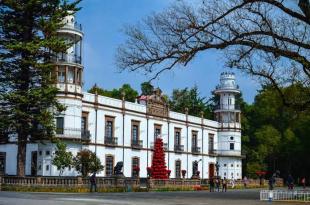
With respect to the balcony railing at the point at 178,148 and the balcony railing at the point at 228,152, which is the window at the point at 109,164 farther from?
the balcony railing at the point at 228,152

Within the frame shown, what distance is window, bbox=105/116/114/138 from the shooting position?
51.4 m

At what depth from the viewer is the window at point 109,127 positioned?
51.4 m

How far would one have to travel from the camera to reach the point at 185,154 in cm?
6328

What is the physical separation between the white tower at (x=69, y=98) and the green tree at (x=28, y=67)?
6.75 meters

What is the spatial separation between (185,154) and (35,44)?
31.3m

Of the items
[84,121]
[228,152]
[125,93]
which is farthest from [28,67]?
[228,152]

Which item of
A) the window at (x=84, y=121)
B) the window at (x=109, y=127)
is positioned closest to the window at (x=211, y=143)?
the window at (x=109, y=127)

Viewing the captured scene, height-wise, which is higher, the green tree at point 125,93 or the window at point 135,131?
the green tree at point 125,93

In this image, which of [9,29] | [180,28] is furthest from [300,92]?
[9,29]

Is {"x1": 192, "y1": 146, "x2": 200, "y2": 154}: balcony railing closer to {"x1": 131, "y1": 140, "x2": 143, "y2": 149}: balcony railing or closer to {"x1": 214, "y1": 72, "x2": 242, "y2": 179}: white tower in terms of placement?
{"x1": 214, "y1": 72, "x2": 242, "y2": 179}: white tower

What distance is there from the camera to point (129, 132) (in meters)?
54.3

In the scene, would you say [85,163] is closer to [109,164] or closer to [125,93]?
[109,164]

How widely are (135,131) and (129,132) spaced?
1393mm

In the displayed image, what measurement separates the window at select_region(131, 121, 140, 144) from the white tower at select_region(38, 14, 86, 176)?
30.8 feet
